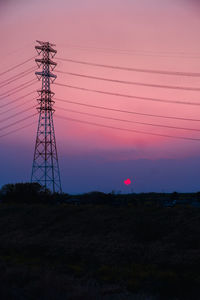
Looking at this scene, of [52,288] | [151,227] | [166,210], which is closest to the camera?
[52,288]

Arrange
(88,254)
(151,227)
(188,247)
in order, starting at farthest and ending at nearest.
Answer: (151,227), (88,254), (188,247)

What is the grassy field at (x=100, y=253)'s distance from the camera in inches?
618

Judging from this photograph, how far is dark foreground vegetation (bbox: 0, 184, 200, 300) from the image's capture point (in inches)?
616

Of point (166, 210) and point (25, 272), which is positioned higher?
point (166, 210)

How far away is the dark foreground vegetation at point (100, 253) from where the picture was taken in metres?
15.7

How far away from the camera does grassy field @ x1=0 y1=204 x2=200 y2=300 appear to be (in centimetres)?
1569

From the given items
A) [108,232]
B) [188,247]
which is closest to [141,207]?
[108,232]

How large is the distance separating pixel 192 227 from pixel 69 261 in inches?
412

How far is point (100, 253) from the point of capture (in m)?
Answer: 26.9

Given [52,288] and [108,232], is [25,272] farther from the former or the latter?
[108,232]

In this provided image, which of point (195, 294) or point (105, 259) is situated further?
point (105, 259)

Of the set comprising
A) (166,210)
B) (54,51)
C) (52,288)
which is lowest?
(52,288)

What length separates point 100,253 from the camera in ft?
88.3

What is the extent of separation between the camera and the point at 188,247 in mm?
25156
